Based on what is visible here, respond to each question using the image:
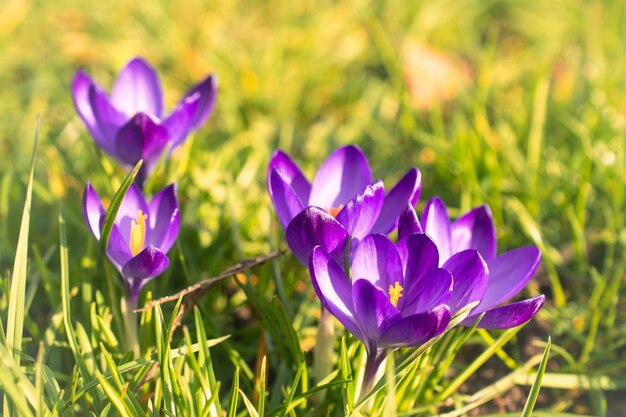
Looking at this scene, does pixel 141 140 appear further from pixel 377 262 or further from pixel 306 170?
pixel 306 170

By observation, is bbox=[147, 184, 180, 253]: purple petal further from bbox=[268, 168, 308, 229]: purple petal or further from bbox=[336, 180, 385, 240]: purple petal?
bbox=[336, 180, 385, 240]: purple petal

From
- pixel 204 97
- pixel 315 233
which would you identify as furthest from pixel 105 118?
pixel 315 233

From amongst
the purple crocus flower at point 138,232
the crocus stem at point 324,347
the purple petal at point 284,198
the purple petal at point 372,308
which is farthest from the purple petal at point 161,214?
the purple petal at point 372,308

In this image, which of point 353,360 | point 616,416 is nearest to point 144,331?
point 353,360

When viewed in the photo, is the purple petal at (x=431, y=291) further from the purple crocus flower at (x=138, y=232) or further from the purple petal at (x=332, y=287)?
the purple crocus flower at (x=138, y=232)

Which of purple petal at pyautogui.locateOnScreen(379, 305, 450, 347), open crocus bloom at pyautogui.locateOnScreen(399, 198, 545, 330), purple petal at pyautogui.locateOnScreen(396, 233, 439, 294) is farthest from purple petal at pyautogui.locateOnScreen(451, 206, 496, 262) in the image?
purple petal at pyautogui.locateOnScreen(379, 305, 450, 347)

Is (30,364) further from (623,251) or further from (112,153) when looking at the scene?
(623,251)
